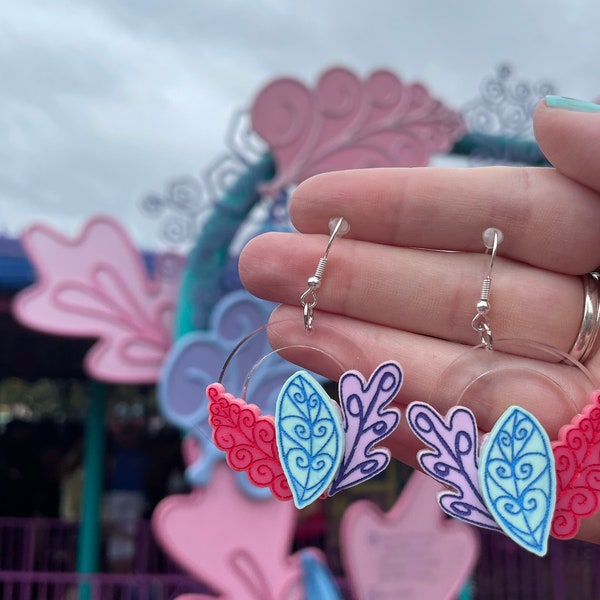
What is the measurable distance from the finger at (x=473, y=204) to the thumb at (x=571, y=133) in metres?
0.07

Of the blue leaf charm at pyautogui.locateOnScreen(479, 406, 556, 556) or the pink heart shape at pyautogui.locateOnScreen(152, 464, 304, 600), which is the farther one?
the pink heart shape at pyautogui.locateOnScreen(152, 464, 304, 600)

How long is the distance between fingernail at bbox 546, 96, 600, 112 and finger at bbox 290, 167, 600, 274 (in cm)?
14

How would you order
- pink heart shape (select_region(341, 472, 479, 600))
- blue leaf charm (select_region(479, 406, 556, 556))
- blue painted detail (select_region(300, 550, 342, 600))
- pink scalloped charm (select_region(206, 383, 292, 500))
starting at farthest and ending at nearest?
pink heart shape (select_region(341, 472, 479, 600)) → blue painted detail (select_region(300, 550, 342, 600)) → pink scalloped charm (select_region(206, 383, 292, 500)) → blue leaf charm (select_region(479, 406, 556, 556))

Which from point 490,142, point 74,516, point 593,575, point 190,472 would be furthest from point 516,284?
point 74,516

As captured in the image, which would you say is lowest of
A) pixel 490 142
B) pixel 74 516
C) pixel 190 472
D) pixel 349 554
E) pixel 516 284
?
pixel 74 516

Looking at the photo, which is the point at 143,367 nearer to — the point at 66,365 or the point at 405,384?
the point at 405,384

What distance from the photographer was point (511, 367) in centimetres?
126

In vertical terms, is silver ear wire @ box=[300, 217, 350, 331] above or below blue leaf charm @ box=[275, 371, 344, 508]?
above

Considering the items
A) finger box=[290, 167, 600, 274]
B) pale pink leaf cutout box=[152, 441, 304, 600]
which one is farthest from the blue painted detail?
finger box=[290, 167, 600, 274]

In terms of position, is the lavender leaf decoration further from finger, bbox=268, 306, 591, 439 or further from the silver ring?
the silver ring

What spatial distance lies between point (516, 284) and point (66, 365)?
19.7ft

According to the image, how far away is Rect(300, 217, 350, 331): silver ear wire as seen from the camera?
123cm

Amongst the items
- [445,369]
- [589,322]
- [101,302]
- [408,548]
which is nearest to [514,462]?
[445,369]

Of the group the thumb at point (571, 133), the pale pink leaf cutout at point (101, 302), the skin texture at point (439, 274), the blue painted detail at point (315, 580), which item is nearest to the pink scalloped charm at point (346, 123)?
the pale pink leaf cutout at point (101, 302)
